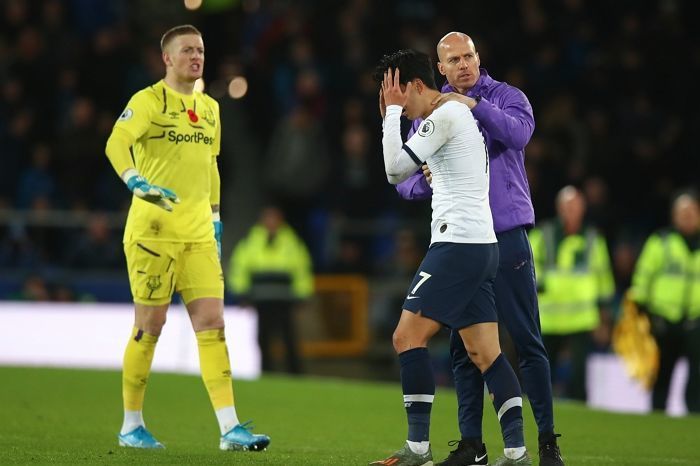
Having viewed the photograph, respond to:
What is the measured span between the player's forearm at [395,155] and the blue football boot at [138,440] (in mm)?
2500

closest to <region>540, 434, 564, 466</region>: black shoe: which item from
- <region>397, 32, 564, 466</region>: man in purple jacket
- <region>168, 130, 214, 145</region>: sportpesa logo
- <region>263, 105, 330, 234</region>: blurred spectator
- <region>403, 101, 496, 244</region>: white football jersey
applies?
<region>397, 32, 564, 466</region>: man in purple jacket

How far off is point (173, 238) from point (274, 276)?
367 inches

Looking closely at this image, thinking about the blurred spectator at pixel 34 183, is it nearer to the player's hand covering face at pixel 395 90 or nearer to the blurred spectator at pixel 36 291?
the blurred spectator at pixel 36 291

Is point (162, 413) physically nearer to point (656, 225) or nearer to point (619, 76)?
point (656, 225)

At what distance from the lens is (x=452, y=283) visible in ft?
22.6

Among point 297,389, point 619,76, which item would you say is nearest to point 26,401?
point 297,389

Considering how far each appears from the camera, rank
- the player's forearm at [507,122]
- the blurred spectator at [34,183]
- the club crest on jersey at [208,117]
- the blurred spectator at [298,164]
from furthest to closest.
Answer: the blurred spectator at [34,183], the blurred spectator at [298,164], the club crest on jersey at [208,117], the player's forearm at [507,122]

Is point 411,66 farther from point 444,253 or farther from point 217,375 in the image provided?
point 217,375

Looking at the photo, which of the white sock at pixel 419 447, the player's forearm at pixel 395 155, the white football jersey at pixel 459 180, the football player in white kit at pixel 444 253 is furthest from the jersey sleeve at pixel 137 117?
the white sock at pixel 419 447

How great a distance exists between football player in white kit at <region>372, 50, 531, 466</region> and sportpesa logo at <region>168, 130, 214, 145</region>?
171 cm

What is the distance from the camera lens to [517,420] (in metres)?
7.04

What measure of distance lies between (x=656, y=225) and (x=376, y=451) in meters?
10.5

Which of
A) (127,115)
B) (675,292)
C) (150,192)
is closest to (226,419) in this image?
(150,192)

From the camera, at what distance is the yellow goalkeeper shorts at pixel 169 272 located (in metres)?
8.23
